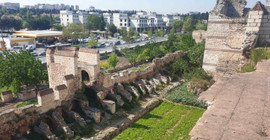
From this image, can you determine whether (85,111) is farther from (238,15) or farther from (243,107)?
(238,15)

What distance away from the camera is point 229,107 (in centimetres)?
448

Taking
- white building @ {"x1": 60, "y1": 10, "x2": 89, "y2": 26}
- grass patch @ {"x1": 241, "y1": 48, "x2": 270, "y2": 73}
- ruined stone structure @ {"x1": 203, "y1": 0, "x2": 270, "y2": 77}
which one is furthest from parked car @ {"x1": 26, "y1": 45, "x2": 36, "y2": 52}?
white building @ {"x1": 60, "y1": 10, "x2": 89, "y2": 26}

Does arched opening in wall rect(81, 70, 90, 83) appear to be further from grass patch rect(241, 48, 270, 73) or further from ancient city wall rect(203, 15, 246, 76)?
ancient city wall rect(203, 15, 246, 76)

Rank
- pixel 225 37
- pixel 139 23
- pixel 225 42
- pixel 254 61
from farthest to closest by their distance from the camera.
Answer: pixel 139 23, pixel 225 42, pixel 225 37, pixel 254 61

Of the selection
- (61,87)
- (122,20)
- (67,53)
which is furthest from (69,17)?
(61,87)

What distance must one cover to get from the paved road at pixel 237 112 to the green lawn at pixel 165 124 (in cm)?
802

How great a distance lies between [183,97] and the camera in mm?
18609

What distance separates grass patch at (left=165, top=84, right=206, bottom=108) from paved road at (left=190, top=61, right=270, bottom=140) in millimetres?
11564

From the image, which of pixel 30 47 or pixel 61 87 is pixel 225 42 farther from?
pixel 30 47

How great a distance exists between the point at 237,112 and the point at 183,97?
14.6 m

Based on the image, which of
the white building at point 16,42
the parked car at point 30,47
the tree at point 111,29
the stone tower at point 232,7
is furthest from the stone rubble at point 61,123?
the tree at point 111,29

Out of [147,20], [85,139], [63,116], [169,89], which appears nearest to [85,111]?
[63,116]

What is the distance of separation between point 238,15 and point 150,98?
13171 mm

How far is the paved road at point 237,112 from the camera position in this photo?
360cm
